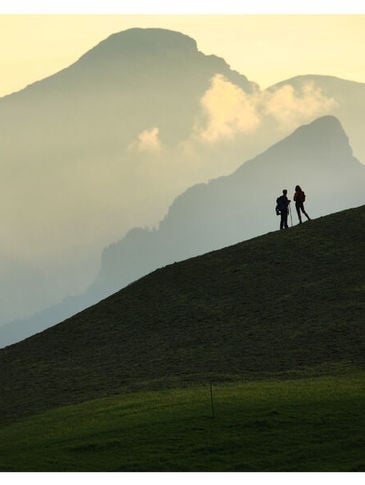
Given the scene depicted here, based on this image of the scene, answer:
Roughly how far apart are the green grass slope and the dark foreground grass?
13.6 feet

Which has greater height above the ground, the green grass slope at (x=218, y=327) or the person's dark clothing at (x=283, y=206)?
the person's dark clothing at (x=283, y=206)

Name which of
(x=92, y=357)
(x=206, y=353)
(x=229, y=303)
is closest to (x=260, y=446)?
(x=206, y=353)

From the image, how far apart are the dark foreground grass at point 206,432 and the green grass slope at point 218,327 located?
4135mm

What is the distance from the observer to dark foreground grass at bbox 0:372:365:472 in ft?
92.2

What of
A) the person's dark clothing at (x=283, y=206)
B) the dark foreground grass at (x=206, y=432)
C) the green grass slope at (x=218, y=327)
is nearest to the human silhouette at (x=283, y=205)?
the person's dark clothing at (x=283, y=206)

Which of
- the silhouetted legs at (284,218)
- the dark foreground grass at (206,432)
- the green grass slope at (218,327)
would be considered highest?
the silhouetted legs at (284,218)

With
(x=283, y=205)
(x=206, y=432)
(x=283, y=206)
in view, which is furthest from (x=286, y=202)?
(x=206, y=432)

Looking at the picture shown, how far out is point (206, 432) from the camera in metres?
31.5

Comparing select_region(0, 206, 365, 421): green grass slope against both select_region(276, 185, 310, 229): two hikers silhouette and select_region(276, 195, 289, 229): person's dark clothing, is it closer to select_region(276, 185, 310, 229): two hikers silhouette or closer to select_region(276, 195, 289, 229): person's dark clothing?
select_region(276, 195, 289, 229): person's dark clothing

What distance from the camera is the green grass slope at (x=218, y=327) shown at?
146 feet

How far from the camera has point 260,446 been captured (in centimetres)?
2936

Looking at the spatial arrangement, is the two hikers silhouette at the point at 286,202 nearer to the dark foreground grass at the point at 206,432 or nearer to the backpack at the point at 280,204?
the backpack at the point at 280,204

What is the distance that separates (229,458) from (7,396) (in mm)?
19566

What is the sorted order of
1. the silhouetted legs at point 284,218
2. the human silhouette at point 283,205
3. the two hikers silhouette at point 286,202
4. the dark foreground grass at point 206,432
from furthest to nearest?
the silhouetted legs at point 284,218
the human silhouette at point 283,205
the two hikers silhouette at point 286,202
the dark foreground grass at point 206,432
